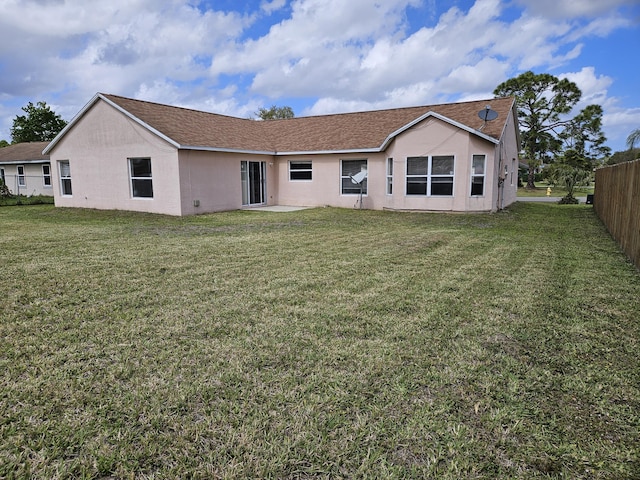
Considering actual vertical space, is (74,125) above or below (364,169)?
above

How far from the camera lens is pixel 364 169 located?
1750 cm

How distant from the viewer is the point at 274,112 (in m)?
54.2

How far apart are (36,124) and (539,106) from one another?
53167mm

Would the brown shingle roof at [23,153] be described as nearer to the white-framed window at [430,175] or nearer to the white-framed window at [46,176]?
the white-framed window at [46,176]

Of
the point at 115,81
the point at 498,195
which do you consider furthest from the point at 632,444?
the point at 115,81

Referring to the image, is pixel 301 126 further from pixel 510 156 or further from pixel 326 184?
pixel 510 156

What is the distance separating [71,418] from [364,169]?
15891 mm

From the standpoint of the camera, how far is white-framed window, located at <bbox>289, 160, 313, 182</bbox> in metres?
18.6

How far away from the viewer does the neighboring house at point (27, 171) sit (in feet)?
85.0

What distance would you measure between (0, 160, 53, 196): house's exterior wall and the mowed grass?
77.0 ft

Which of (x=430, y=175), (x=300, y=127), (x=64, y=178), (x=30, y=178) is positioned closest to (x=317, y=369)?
(x=430, y=175)

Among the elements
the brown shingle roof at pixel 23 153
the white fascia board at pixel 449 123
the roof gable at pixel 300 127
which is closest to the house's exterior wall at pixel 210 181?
the roof gable at pixel 300 127

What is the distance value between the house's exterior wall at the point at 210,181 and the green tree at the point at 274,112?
3849 centimetres

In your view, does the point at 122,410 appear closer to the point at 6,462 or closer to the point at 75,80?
the point at 6,462
